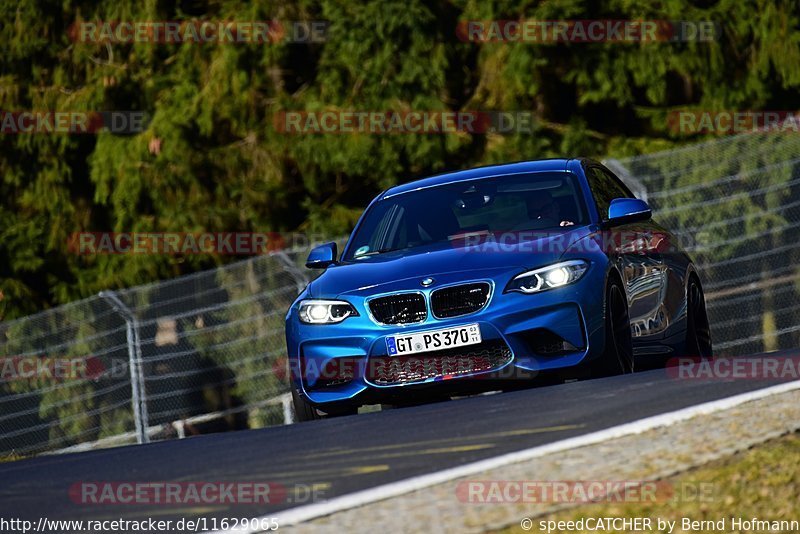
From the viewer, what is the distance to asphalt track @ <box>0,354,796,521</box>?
5.60 m

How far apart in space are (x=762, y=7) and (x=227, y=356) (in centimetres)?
996

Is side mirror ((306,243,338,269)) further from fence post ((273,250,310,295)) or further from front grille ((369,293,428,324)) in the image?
fence post ((273,250,310,295))

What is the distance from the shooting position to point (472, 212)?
1027cm

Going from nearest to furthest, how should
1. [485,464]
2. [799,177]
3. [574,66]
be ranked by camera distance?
[485,464]
[799,177]
[574,66]

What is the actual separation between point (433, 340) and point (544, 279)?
69 centimetres

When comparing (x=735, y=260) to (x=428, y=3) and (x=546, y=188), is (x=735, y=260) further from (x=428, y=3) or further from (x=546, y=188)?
(x=428, y=3)

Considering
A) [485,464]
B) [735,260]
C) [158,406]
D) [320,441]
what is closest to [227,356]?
[158,406]

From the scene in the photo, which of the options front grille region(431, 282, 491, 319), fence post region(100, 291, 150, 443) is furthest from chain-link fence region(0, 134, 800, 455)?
front grille region(431, 282, 491, 319)

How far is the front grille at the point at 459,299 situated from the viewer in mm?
8859

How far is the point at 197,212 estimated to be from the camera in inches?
897

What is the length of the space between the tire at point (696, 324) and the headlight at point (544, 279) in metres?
2.06

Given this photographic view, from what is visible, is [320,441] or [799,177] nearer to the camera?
[320,441]

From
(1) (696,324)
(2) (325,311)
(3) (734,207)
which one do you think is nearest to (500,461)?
(2) (325,311)

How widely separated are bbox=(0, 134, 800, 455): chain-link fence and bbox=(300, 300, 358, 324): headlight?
471 centimetres
